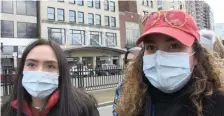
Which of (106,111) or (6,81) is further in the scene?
(6,81)

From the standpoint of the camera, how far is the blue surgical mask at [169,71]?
2.03 m

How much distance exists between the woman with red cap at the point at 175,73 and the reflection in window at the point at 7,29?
37530 millimetres

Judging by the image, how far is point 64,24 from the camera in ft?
142

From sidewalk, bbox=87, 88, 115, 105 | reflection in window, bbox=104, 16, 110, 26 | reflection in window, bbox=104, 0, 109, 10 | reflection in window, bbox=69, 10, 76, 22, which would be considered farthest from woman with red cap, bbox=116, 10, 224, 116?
reflection in window, bbox=104, 0, 109, 10

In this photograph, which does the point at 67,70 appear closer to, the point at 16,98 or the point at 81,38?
the point at 16,98

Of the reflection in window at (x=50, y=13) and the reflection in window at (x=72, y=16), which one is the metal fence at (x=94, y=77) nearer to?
the reflection in window at (x=50, y=13)

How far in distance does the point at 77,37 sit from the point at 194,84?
142 ft

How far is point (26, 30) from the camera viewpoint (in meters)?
39.9

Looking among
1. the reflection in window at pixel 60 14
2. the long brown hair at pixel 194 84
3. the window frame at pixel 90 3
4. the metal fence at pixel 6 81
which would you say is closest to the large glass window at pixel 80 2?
the window frame at pixel 90 3

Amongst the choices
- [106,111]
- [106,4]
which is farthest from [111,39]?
[106,111]

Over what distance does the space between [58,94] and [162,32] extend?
1311 millimetres

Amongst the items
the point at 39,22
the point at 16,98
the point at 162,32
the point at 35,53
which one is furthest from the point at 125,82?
the point at 39,22

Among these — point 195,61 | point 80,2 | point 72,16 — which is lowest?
point 195,61

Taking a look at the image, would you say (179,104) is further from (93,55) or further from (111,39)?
(111,39)
